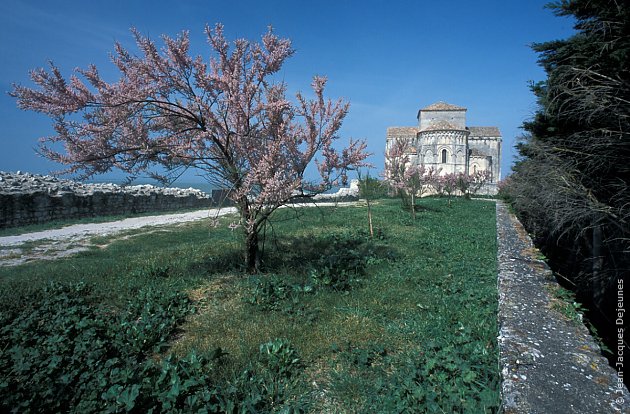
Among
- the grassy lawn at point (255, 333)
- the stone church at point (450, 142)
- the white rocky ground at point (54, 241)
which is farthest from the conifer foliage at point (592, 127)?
Answer: the stone church at point (450, 142)

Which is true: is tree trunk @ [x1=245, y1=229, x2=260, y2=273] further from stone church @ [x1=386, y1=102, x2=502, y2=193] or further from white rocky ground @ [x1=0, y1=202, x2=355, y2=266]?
stone church @ [x1=386, y1=102, x2=502, y2=193]

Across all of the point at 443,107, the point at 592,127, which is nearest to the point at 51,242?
the point at 592,127

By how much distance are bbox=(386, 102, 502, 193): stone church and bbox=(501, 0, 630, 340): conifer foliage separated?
115 feet

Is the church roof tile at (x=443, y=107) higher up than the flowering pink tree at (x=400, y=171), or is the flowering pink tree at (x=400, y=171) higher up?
the church roof tile at (x=443, y=107)

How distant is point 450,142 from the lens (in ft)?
157

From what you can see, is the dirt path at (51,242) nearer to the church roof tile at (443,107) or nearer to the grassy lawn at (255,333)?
the grassy lawn at (255,333)

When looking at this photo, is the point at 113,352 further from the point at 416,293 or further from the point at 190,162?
the point at 416,293

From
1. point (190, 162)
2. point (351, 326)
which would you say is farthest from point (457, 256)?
point (190, 162)

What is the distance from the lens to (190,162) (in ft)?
20.4

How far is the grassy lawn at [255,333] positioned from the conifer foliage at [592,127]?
242cm

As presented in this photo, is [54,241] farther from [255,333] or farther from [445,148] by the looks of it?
[445,148]

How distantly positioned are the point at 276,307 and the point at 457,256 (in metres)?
5.32

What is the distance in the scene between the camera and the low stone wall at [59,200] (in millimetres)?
13242

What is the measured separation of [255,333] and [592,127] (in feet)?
27.7
